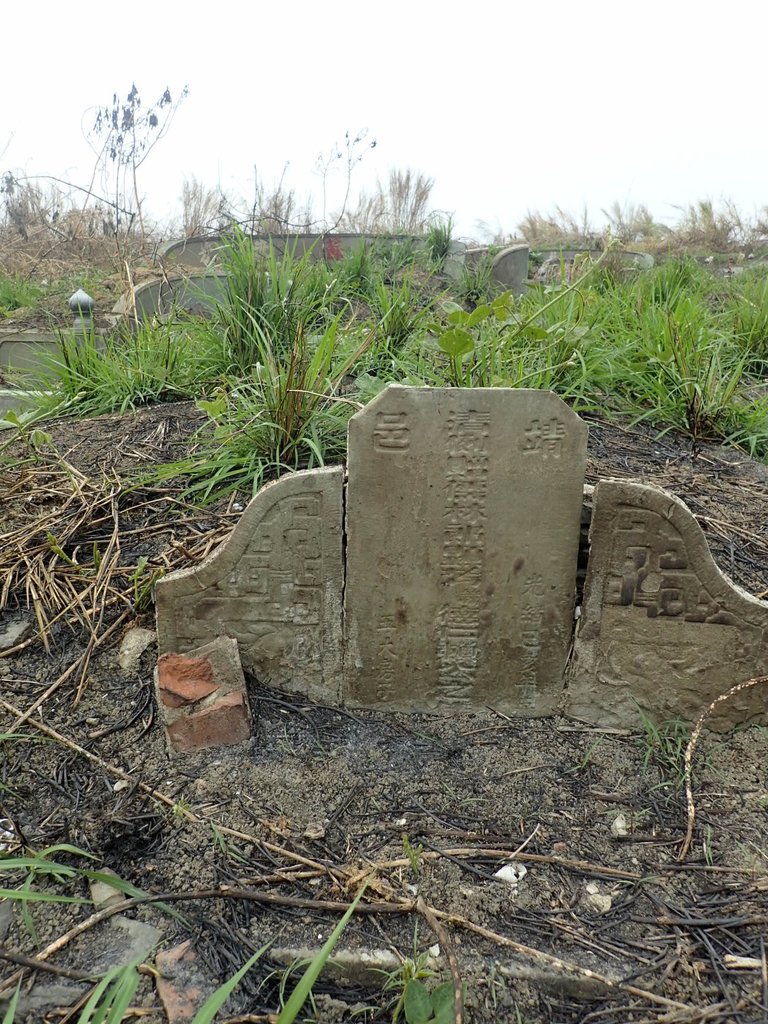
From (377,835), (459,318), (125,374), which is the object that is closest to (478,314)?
(459,318)

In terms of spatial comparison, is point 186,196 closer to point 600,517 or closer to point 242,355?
point 242,355

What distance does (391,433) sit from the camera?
6.49 ft

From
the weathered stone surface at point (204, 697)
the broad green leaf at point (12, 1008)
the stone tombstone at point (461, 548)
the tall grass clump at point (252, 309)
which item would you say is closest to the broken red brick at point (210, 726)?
the weathered stone surface at point (204, 697)

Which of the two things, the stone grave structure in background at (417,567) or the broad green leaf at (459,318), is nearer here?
the stone grave structure in background at (417,567)

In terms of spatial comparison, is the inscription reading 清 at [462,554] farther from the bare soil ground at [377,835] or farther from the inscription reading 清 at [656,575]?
the inscription reading 清 at [656,575]

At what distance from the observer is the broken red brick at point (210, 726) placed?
2.02 metres

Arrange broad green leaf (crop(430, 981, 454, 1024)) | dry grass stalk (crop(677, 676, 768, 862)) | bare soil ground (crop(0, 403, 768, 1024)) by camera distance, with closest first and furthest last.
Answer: broad green leaf (crop(430, 981, 454, 1024)), bare soil ground (crop(0, 403, 768, 1024)), dry grass stalk (crop(677, 676, 768, 862))

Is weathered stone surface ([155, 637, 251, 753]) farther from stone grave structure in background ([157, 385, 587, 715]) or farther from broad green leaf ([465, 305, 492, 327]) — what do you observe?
broad green leaf ([465, 305, 492, 327])

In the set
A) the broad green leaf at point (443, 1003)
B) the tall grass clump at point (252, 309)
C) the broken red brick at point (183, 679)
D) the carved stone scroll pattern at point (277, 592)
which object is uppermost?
the tall grass clump at point (252, 309)

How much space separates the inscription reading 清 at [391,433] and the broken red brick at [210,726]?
76cm

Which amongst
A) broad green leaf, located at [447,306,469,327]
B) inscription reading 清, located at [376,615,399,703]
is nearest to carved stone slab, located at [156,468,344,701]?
inscription reading 清, located at [376,615,399,703]

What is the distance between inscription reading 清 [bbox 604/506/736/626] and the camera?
204 cm

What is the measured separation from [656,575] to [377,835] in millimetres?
976

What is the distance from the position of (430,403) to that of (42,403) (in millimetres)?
2460
